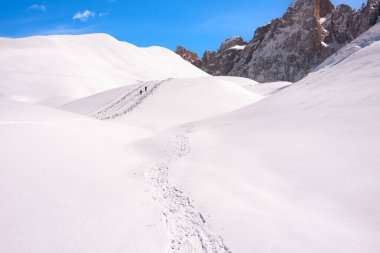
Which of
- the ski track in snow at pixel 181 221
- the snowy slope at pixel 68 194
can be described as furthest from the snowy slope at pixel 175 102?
the ski track in snow at pixel 181 221

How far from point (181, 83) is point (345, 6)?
153357mm

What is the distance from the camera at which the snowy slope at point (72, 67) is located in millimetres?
55484

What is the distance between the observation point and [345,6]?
158 m

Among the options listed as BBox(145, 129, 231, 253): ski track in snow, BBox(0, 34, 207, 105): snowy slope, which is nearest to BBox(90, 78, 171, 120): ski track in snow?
BBox(0, 34, 207, 105): snowy slope

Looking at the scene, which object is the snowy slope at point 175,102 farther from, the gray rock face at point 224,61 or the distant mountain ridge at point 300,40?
the gray rock face at point 224,61

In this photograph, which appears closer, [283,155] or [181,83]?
[283,155]

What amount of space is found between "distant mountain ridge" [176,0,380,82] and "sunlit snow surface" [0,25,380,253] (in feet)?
471

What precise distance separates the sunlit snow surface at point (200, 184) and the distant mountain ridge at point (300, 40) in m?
143

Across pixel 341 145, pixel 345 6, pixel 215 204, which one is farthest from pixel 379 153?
pixel 345 6

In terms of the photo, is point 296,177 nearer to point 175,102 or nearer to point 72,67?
point 175,102

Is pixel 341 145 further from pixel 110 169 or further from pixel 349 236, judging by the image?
pixel 110 169

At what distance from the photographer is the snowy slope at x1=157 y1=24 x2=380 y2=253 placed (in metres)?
6.84

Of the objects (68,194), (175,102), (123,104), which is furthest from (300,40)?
(68,194)

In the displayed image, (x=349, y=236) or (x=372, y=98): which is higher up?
(x=372, y=98)
